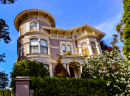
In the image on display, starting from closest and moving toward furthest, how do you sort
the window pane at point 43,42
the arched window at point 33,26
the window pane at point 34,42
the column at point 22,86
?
the column at point 22,86, the window pane at point 34,42, the window pane at point 43,42, the arched window at point 33,26

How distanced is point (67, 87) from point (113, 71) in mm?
3931

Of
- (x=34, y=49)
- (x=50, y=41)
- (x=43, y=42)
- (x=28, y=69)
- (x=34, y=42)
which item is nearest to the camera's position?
(x=28, y=69)

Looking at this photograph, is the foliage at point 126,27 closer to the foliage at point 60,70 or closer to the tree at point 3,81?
the foliage at point 60,70

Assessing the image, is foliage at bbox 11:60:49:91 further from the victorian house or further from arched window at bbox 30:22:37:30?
arched window at bbox 30:22:37:30

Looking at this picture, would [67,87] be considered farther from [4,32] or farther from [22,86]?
[4,32]

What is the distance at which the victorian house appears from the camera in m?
15.7

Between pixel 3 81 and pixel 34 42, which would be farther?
pixel 34 42

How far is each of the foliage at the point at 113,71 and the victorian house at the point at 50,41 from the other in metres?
5.37

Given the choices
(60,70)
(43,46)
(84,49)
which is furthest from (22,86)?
(84,49)

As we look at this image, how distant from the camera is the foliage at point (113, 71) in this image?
9.39 m

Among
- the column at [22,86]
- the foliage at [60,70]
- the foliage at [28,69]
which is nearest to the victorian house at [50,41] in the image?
the foliage at [60,70]

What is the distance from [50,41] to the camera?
17.6m

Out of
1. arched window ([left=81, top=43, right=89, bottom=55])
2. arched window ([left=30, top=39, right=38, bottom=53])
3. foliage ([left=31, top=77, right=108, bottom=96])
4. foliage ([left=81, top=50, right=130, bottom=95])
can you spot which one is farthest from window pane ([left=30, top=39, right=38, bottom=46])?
foliage ([left=31, top=77, right=108, bottom=96])

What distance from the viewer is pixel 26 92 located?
297 inches
